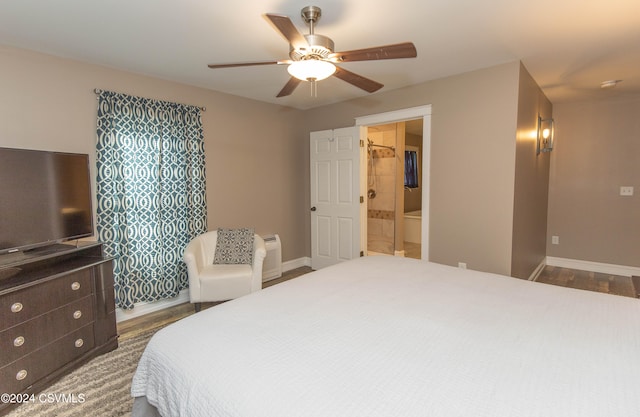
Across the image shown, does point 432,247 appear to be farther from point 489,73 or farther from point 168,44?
point 168,44

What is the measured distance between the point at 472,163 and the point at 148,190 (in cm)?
335

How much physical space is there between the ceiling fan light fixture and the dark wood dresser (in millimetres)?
2113

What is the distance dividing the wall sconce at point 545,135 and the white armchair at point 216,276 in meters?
3.66

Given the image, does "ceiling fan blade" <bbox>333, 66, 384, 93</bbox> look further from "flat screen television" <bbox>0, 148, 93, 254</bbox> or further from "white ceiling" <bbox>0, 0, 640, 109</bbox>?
"flat screen television" <bbox>0, 148, 93, 254</bbox>

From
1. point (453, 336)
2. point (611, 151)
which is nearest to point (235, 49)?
point (453, 336)

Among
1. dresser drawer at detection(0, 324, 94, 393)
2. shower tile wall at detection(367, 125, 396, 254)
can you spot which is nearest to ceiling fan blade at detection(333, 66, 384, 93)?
dresser drawer at detection(0, 324, 94, 393)

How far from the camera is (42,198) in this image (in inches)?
92.4

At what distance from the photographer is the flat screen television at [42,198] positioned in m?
2.16

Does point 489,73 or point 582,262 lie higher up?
point 489,73

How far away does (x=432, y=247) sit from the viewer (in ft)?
12.0

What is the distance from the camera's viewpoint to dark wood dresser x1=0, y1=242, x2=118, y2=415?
6.31 feet

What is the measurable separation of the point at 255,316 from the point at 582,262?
515cm

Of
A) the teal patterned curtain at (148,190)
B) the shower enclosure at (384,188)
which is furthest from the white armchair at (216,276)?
the shower enclosure at (384,188)

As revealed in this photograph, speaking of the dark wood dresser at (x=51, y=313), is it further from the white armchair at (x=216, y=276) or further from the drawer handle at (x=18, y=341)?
the white armchair at (x=216, y=276)
